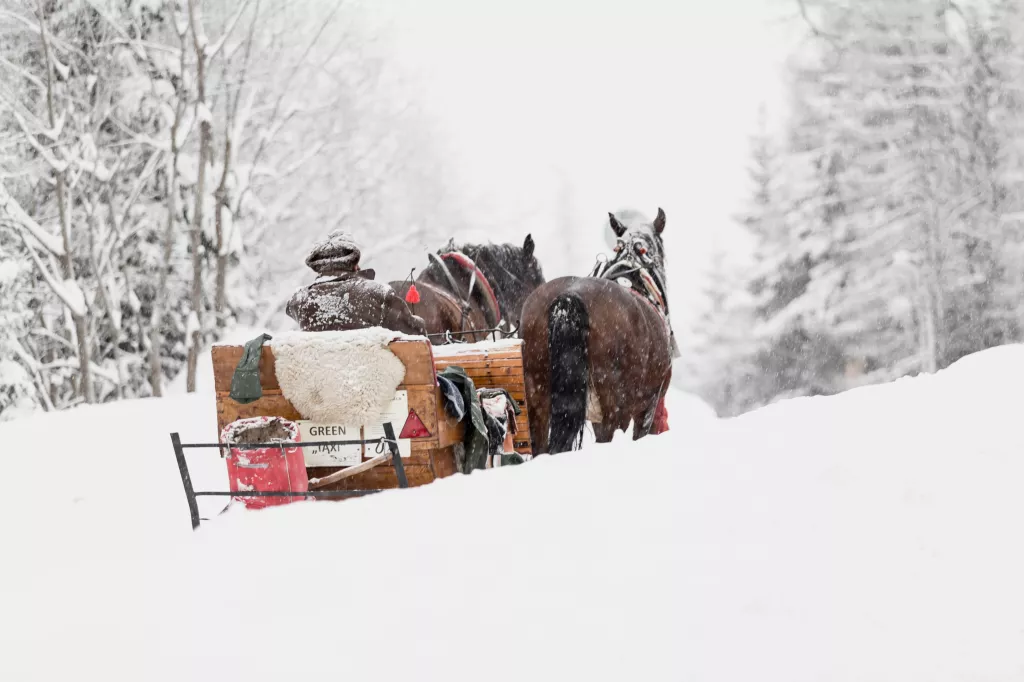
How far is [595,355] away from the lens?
6633 mm

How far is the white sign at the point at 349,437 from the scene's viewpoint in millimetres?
4625

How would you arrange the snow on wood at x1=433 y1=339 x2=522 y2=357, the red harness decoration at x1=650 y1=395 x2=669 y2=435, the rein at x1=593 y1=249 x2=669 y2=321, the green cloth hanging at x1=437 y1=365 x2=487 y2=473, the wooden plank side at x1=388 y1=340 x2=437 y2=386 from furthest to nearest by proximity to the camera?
the red harness decoration at x1=650 y1=395 x2=669 y2=435
the rein at x1=593 y1=249 x2=669 y2=321
the snow on wood at x1=433 y1=339 x2=522 y2=357
the green cloth hanging at x1=437 y1=365 x2=487 y2=473
the wooden plank side at x1=388 y1=340 x2=437 y2=386

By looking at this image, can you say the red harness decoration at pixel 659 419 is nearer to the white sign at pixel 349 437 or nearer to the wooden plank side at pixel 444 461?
the wooden plank side at pixel 444 461

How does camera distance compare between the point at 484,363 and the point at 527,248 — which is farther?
the point at 527,248

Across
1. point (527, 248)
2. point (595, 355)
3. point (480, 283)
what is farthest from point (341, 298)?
point (527, 248)

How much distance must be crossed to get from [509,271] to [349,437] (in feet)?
15.9

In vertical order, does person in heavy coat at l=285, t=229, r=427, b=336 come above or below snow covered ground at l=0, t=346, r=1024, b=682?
above

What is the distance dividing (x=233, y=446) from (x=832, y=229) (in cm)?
2087

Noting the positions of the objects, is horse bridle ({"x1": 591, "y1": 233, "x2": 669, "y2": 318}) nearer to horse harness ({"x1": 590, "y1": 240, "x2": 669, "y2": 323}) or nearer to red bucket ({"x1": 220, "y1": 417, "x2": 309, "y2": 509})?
horse harness ({"x1": 590, "y1": 240, "x2": 669, "y2": 323})

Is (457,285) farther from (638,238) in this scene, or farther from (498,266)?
(638,238)

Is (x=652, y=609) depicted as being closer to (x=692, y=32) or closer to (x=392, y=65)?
(x=392, y=65)

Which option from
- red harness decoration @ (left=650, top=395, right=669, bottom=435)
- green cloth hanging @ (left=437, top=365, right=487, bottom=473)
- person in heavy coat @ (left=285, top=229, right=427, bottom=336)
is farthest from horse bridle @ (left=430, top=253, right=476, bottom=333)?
green cloth hanging @ (left=437, top=365, right=487, bottom=473)

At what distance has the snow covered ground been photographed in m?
2.65

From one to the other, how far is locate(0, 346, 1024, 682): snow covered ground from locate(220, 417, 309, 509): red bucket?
18cm
